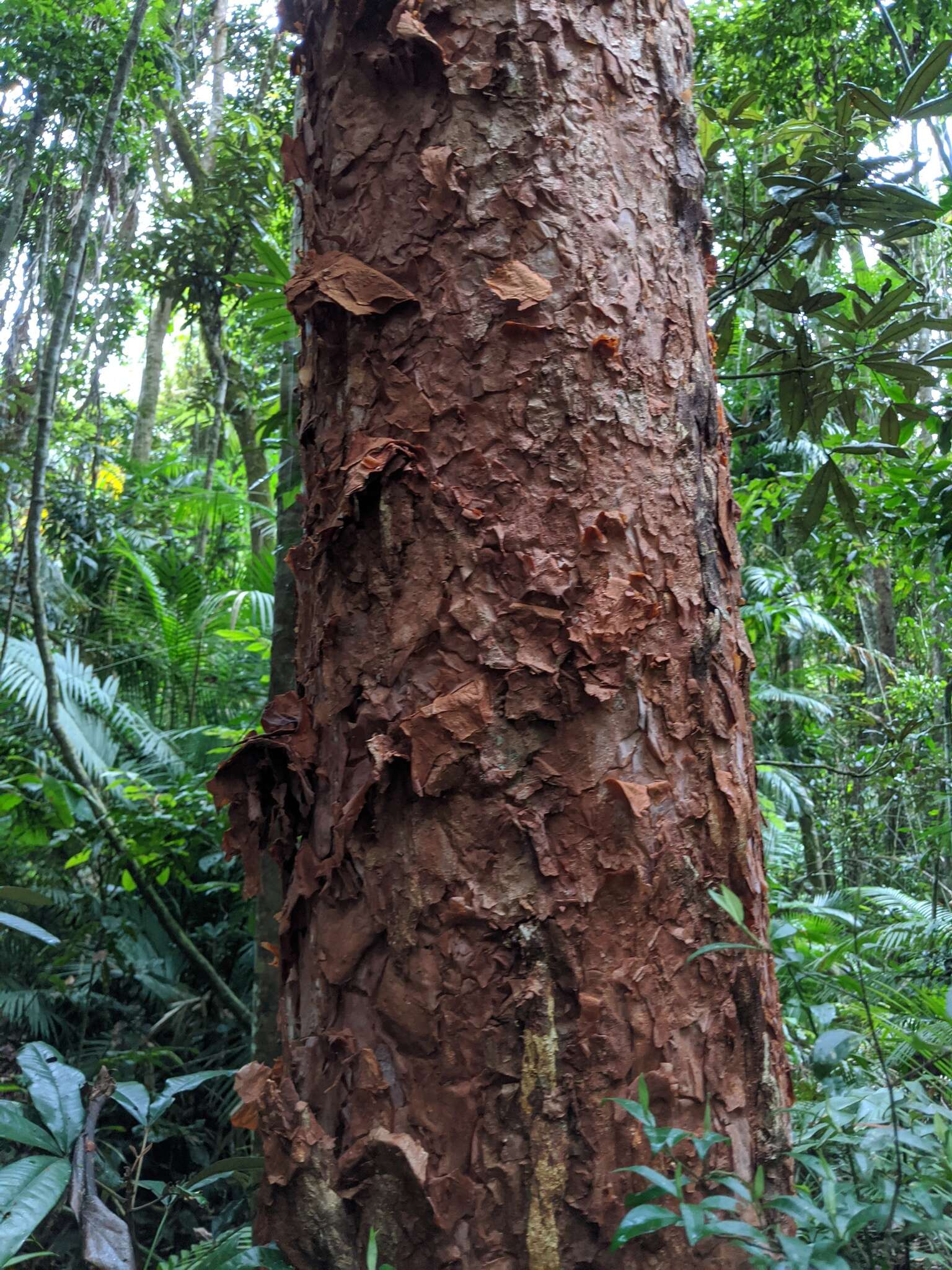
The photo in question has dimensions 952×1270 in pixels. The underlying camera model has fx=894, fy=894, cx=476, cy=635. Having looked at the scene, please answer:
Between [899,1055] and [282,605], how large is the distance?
1.64 meters

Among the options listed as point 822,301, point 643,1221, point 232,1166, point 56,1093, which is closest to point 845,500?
point 822,301

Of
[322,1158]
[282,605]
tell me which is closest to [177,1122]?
[282,605]

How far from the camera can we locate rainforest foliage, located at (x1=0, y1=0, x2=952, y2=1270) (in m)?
1.15

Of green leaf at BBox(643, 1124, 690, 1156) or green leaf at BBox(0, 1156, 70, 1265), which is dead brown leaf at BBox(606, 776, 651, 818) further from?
green leaf at BBox(0, 1156, 70, 1265)

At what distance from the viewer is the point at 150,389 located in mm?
9094

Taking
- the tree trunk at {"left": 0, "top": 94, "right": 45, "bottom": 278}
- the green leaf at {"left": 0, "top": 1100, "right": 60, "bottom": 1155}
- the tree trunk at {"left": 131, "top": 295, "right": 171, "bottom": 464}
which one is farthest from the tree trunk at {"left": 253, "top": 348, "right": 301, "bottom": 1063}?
the tree trunk at {"left": 131, "top": 295, "right": 171, "bottom": 464}

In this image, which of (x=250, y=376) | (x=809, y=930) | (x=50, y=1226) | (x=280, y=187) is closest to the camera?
(x=50, y=1226)

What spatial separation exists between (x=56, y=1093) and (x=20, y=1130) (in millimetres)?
169

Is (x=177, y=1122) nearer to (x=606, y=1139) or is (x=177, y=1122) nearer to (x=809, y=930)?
(x=809, y=930)

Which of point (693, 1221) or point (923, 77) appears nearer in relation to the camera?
point (693, 1221)

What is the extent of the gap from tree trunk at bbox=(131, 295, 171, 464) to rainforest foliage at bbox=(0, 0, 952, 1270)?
1.49 metres

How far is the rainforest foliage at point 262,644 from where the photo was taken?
1148mm

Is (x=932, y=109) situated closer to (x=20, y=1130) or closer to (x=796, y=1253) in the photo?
(x=796, y=1253)

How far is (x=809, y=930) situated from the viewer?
78.3 inches
